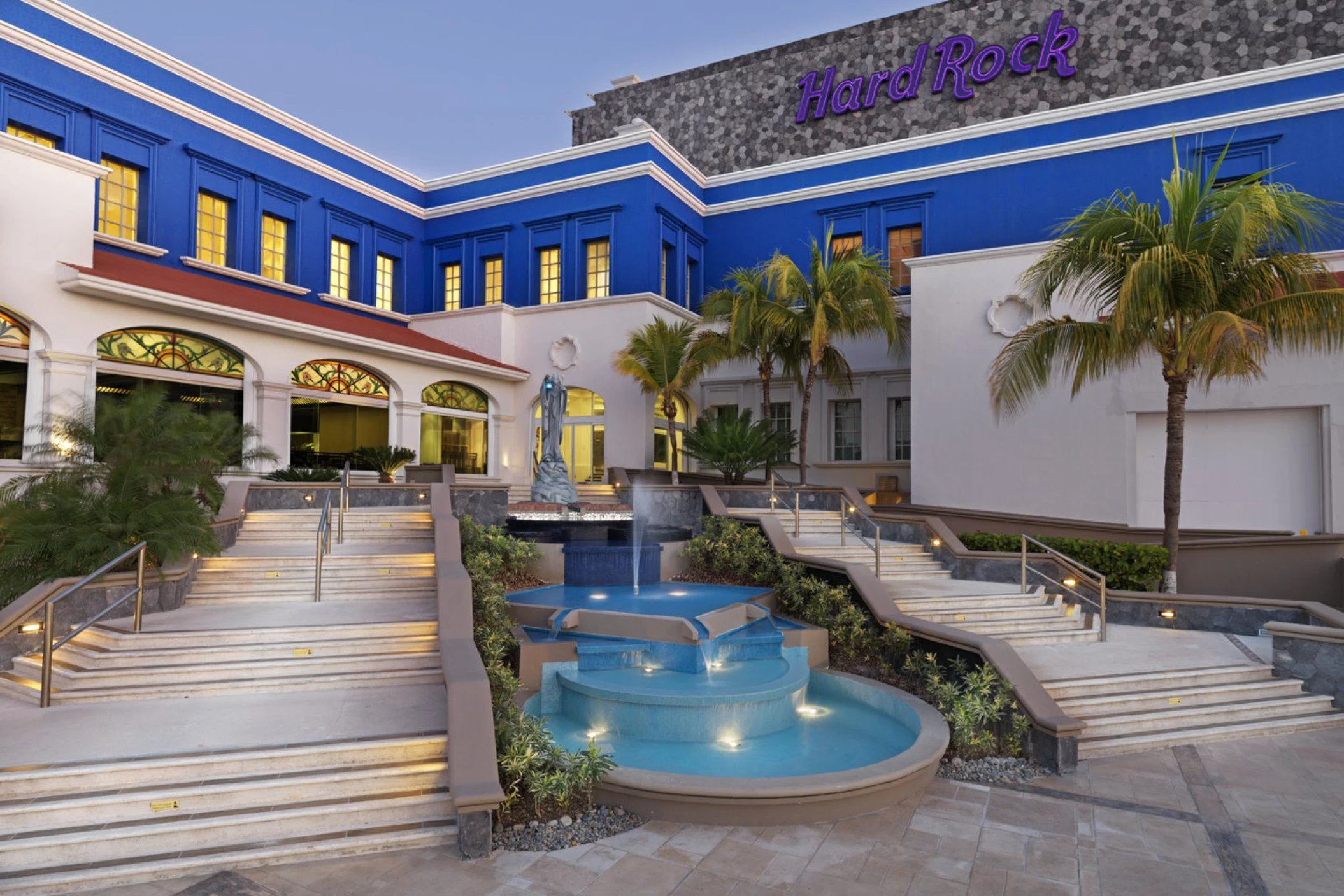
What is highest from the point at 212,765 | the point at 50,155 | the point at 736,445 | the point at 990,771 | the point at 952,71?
the point at 952,71

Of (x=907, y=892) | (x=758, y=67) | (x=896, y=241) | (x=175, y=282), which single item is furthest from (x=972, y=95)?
(x=907, y=892)

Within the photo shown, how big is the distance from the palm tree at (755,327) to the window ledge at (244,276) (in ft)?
40.8

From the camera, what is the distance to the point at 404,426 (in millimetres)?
21250

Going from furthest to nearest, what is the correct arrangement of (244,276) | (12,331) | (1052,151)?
(244,276)
(1052,151)
(12,331)

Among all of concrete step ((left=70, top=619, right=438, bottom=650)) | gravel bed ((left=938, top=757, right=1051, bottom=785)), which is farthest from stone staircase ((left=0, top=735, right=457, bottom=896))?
gravel bed ((left=938, top=757, right=1051, bottom=785))

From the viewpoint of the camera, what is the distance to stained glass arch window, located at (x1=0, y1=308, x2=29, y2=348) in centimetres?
1406

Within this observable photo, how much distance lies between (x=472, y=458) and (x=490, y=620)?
48.8 ft

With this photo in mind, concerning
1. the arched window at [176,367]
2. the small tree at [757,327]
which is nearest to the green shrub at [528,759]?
→ the arched window at [176,367]

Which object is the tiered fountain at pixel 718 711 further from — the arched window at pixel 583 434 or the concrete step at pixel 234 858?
the arched window at pixel 583 434

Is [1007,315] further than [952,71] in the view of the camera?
No

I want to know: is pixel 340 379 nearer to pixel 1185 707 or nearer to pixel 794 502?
pixel 794 502

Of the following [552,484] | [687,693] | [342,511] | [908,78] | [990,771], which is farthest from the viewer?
[908,78]

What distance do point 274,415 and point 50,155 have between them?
636cm

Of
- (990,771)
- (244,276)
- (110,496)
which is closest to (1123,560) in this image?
(990,771)
